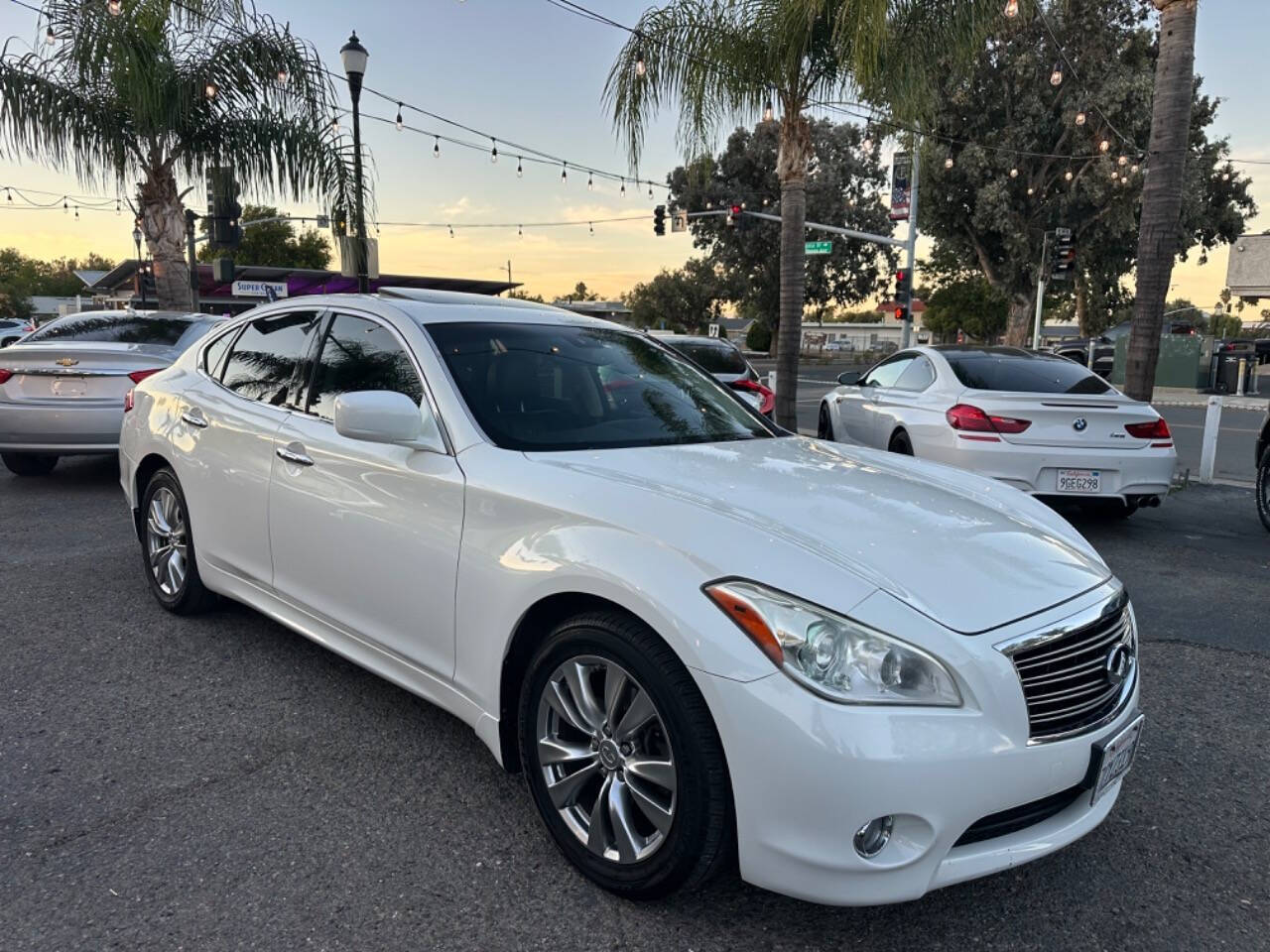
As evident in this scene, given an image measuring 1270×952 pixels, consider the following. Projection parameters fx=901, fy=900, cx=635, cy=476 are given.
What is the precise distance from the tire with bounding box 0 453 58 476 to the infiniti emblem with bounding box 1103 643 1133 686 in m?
8.81

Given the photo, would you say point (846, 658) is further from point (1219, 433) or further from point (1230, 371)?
point (1230, 371)

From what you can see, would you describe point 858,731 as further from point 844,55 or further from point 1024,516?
point 844,55

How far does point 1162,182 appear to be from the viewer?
895 cm

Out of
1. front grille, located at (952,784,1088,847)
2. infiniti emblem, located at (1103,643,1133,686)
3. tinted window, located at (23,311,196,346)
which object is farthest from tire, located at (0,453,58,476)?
infiniti emblem, located at (1103,643,1133,686)

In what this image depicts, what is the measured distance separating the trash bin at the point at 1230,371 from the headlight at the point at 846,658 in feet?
92.4

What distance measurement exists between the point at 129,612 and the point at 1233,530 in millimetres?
7802

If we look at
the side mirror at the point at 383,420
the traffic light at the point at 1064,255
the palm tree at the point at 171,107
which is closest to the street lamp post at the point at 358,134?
the palm tree at the point at 171,107

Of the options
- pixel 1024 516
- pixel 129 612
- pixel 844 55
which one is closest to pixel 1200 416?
pixel 844 55

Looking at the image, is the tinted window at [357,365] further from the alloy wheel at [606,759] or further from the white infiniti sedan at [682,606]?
the alloy wheel at [606,759]

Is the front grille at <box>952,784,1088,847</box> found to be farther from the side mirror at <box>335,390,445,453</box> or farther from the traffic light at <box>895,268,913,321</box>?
the traffic light at <box>895,268,913,321</box>

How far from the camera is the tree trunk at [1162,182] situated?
870cm

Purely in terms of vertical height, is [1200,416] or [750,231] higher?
[750,231]

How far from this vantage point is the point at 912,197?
22.6m

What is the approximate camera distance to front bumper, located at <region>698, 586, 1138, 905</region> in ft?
6.42
